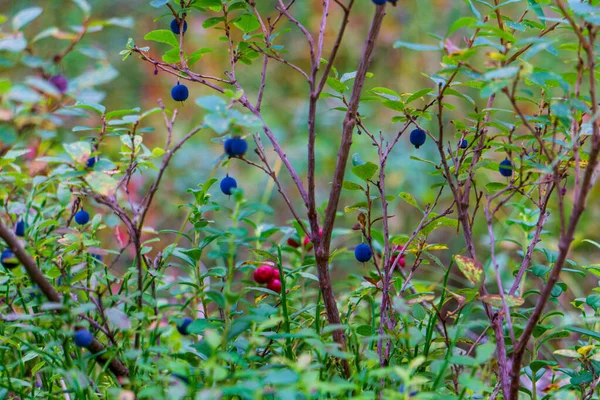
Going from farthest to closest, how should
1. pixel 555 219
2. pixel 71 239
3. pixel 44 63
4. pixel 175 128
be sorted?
pixel 175 128
pixel 555 219
pixel 71 239
pixel 44 63

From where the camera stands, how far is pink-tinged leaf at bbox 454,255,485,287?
81 cm

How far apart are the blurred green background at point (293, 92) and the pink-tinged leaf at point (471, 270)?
65.8 inches

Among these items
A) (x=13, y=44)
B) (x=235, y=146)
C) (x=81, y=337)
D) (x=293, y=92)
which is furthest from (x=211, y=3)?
(x=293, y=92)

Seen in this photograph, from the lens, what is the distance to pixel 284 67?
3205mm

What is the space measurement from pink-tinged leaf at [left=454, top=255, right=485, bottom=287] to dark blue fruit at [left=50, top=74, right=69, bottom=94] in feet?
1.70

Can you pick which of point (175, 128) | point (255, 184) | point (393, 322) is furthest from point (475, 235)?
point (393, 322)

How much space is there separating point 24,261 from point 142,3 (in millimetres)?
2630

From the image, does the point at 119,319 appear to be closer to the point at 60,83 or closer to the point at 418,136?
the point at 60,83

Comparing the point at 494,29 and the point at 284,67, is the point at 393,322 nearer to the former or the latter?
the point at 494,29

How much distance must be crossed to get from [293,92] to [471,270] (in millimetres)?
2505

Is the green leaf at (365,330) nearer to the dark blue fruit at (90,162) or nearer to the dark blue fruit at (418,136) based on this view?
the dark blue fruit at (418,136)

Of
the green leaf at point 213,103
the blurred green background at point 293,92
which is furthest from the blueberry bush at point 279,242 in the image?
the blurred green background at point 293,92

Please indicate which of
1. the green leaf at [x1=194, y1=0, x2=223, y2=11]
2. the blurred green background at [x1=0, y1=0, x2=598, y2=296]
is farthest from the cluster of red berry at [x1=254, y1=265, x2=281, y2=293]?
the blurred green background at [x1=0, y1=0, x2=598, y2=296]

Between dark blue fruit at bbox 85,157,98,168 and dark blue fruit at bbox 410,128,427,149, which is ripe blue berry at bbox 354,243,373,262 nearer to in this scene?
dark blue fruit at bbox 410,128,427,149
